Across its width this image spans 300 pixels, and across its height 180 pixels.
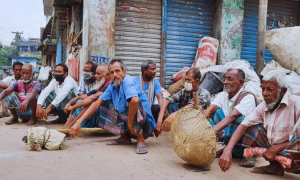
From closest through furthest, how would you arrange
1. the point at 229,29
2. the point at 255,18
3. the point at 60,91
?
1. the point at 60,91
2. the point at 229,29
3. the point at 255,18

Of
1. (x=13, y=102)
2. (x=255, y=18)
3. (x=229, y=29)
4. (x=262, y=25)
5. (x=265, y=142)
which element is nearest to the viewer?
(x=265, y=142)

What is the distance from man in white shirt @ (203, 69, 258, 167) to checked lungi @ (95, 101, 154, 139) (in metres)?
0.75

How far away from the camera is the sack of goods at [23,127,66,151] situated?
3.11 meters

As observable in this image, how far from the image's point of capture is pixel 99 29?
567 centimetres

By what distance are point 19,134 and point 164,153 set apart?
7.50ft

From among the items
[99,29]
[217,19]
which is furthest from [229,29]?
[99,29]

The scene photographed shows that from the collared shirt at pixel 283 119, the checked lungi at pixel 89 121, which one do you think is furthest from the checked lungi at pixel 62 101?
the collared shirt at pixel 283 119

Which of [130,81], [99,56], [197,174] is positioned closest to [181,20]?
[99,56]

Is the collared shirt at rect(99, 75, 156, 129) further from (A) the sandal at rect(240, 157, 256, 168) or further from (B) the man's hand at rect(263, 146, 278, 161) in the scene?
(B) the man's hand at rect(263, 146, 278, 161)

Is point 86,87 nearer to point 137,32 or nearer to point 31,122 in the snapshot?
point 31,122

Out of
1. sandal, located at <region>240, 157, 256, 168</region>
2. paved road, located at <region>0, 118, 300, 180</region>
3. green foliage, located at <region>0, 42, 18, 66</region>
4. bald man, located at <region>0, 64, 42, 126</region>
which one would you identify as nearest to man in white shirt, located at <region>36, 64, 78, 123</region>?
bald man, located at <region>0, 64, 42, 126</region>

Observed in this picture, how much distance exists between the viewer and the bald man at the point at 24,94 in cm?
495

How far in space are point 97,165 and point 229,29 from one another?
509 centimetres

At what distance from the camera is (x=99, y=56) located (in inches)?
224
